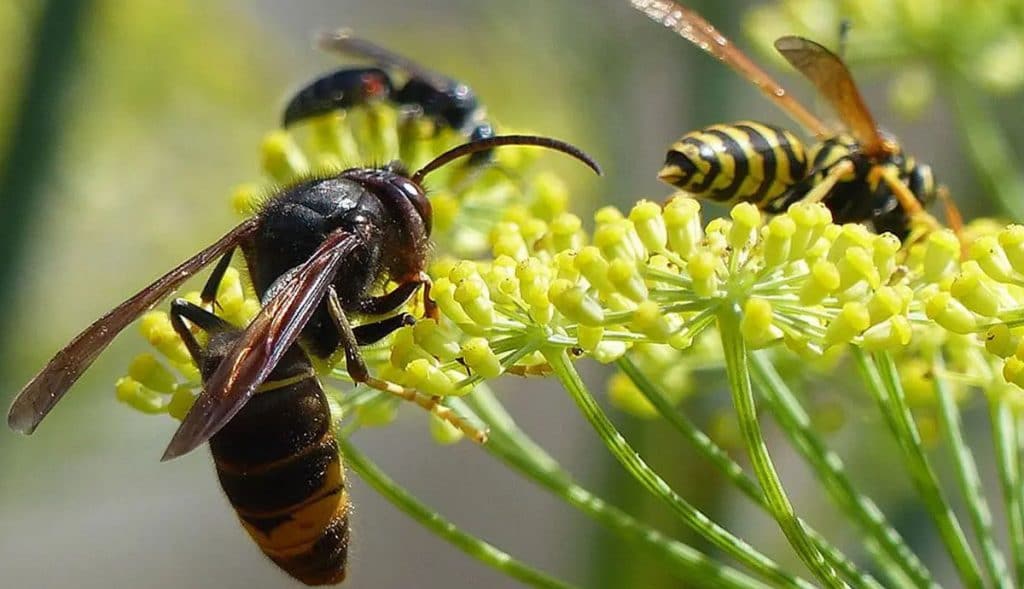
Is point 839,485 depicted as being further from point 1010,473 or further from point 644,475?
point 644,475

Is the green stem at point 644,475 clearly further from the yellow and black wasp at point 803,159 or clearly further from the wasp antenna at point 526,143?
the yellow and black wasp at point 803,159

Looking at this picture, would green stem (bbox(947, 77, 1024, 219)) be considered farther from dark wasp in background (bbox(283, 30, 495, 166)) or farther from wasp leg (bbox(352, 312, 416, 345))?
wasp leg (bbox(352, 312, 416, 345))

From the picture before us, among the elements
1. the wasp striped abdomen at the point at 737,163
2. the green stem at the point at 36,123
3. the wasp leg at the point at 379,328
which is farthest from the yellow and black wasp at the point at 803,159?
the green stem at the point at 36,123

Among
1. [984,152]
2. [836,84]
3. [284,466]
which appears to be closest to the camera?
[284,466]

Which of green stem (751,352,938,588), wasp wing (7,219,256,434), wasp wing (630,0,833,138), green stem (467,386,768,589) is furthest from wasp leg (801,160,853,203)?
wasp wing (7,219,256,434)

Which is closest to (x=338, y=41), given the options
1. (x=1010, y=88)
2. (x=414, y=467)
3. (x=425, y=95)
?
(x=425, y=95)

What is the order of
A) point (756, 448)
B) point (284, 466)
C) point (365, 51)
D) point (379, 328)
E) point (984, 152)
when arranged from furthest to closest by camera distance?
1. point (365, 51)
2. point (984, 152)
3. point (379, 328)
4. point (284, 466)
5. point (756, 448)

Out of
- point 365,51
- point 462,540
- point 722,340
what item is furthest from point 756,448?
point 365,51
